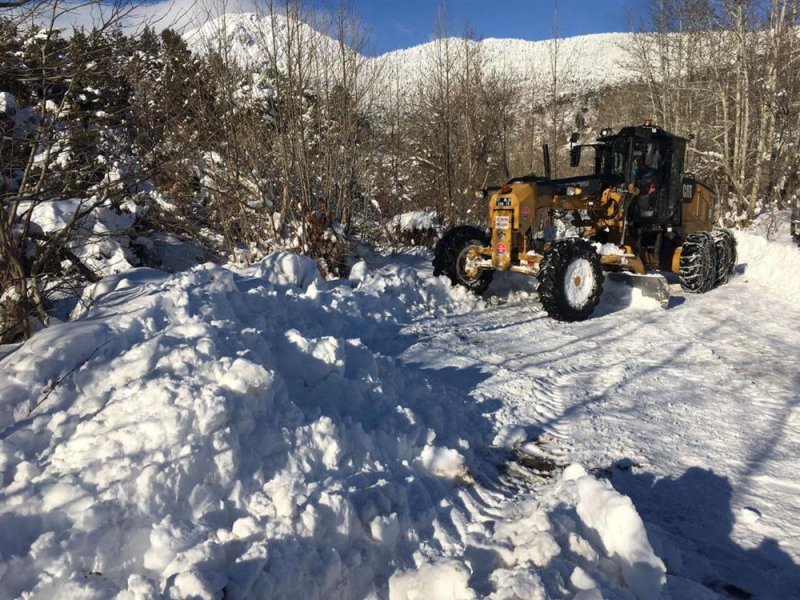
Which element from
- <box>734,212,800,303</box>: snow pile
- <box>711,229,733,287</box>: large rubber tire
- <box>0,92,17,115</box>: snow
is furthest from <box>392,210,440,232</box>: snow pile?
<box>0,92,17,115</box>: snow

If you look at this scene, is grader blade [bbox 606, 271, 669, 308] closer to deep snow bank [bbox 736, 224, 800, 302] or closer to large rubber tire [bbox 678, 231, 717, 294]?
large rubber tire [bbox 678, 231, 717, 294]

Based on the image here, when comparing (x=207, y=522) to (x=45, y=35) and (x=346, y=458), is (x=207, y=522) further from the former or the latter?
(x=45, y=35)

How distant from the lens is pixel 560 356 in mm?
6488

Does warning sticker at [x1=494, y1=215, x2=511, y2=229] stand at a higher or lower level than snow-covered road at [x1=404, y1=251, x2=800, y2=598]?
higher

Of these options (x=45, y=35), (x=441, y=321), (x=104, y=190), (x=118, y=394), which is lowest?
(x=441, y=321)

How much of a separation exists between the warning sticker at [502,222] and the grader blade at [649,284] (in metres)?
1.86

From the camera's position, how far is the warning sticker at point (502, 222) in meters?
8.30

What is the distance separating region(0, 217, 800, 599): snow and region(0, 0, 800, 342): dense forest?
140 cm

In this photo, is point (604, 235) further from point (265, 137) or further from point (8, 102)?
point (8, 102)

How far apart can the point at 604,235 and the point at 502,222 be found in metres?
2.36

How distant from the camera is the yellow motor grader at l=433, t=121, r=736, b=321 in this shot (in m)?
7.96

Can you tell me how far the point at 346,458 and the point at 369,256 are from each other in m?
8.23

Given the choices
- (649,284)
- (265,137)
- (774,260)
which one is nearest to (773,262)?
(774,260)

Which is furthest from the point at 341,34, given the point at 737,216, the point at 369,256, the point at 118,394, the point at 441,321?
the point at 737,216
